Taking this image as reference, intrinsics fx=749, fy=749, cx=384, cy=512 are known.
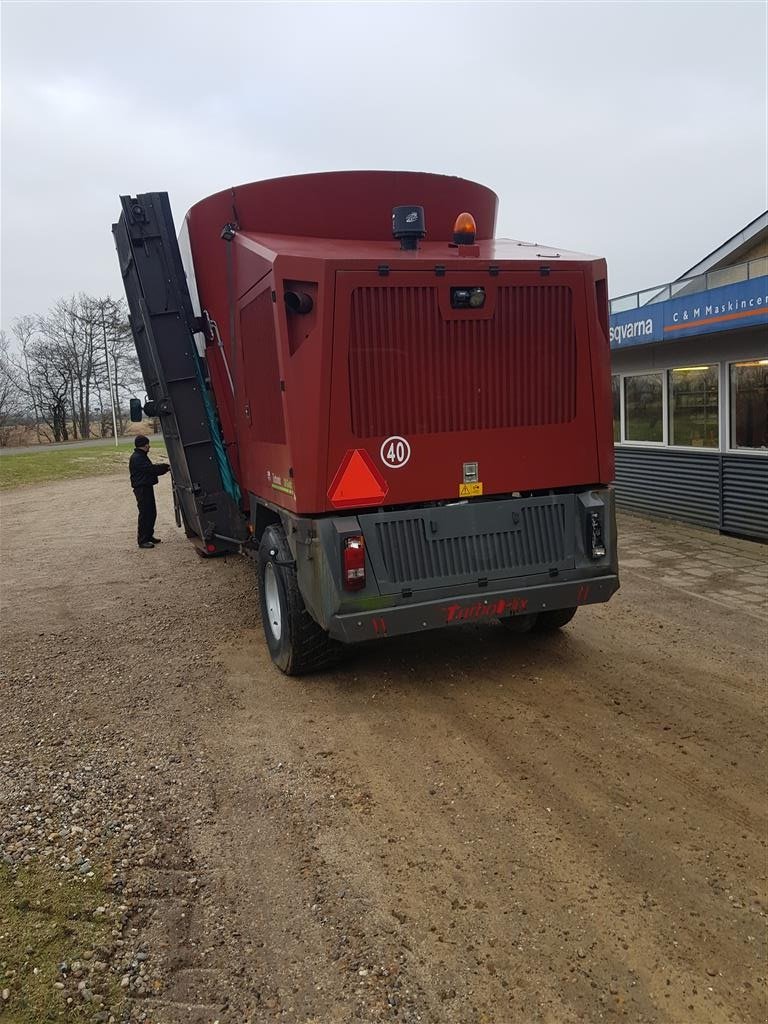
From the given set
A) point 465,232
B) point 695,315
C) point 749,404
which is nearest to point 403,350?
point 465,232

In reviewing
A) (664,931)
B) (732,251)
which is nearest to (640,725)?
(664,931)

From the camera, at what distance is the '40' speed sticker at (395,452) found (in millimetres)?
4664

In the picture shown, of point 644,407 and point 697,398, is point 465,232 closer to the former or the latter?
point 697,398

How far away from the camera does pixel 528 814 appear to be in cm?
350

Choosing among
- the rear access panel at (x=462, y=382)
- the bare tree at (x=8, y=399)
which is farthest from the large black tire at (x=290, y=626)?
the bare tree at (x=8, y=399)

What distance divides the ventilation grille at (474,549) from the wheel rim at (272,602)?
46.9 inches

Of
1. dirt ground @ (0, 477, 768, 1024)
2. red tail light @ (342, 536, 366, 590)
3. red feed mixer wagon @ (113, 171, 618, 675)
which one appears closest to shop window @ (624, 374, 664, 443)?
dirt ground @ (0, 477, 768, 1024)

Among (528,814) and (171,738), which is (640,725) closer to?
(528,814)

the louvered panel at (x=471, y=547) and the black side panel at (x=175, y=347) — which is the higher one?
the black side panel at (x=175, y=347)

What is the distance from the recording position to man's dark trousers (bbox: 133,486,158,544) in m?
11.1

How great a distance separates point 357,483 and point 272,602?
1575mm

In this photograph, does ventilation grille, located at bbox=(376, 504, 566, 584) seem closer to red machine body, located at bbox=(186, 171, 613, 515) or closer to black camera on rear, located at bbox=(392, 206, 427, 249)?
red machine body, located at bbox=(186, 171, 613, 515)

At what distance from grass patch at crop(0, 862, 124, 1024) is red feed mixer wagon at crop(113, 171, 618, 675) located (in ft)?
6.59

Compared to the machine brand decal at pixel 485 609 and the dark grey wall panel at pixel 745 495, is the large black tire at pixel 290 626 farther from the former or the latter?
the dark grey wall panel at pixel 745 495
